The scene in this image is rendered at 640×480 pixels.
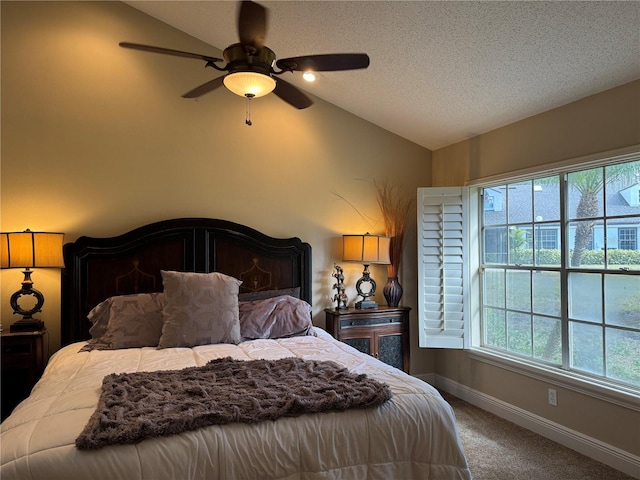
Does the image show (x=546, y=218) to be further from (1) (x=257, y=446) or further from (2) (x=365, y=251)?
(1) (x=257, y=446)

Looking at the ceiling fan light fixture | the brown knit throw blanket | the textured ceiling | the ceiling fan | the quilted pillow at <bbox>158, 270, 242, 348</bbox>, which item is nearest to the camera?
the brown knit throw blanket

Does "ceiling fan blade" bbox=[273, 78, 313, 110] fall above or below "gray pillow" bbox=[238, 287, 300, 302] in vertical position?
above

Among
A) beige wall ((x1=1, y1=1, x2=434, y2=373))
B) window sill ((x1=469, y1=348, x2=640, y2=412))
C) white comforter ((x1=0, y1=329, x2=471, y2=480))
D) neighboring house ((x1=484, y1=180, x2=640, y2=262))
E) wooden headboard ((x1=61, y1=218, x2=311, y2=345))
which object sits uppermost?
beige wall ((x1=1, y1=1, x2=434, y2=373))

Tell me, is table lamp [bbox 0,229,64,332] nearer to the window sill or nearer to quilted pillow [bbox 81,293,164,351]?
quilted pillow [bbox 81,293,164,351]

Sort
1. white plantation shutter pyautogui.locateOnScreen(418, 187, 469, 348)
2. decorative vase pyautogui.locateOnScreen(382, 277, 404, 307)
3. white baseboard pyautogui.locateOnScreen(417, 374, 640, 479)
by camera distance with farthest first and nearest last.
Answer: decorative vase pyautogui.locateOnScreen(382, 277, 404, 307), white plantation shutter pyautogui.locateOnScreen(418, 187, 469, 348), white baseboard pyautogui.locateOnScreen(417, 374, 640, 479)

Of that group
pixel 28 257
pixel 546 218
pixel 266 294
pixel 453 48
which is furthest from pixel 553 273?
pixel 28 257

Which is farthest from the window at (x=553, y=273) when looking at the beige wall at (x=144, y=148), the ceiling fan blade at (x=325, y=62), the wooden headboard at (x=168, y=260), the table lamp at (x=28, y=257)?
the table lamp at (x=28, y=257)

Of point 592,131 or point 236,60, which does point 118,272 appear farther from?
point 592,131

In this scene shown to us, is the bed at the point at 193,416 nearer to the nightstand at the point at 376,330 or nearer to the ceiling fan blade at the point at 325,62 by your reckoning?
the nightstand at the point at 376,330

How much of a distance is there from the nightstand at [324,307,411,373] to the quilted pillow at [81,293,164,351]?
5.03ft

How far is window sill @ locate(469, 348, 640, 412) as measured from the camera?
2.81m

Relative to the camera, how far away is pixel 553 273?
136 inches

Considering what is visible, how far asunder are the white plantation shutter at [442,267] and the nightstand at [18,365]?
3.13 meters

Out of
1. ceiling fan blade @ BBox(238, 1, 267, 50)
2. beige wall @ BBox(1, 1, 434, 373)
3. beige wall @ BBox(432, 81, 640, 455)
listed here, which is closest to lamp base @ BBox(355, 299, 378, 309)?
beige wall @ BBox(1, 1, 434, 373)
